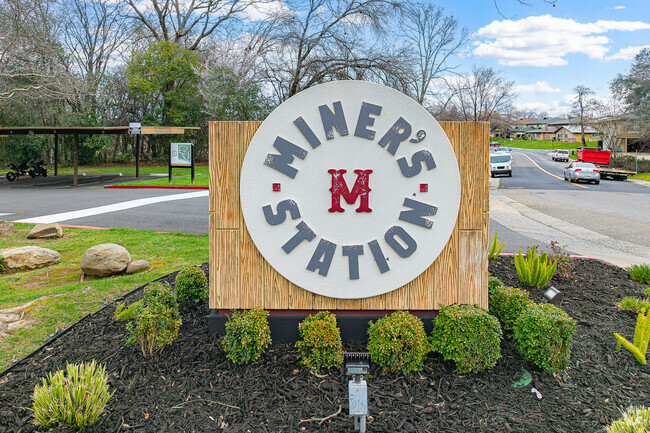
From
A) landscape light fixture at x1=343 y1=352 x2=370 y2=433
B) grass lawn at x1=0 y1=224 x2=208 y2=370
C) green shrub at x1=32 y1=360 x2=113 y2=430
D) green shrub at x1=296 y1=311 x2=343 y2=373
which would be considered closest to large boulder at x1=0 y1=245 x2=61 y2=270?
grass lawn at x1=0 y1=224 x2=208 y2=370

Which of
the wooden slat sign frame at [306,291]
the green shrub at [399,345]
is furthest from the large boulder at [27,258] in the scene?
the green shrub at [399,345]

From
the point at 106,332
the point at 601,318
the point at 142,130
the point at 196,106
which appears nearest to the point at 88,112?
the point at 196,106

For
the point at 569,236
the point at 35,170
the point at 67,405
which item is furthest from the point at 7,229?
the point at 35,170

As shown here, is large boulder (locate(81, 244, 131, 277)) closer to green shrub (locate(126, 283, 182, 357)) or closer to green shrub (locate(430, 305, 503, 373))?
green shrub (locate(126, 283, 182, 357))

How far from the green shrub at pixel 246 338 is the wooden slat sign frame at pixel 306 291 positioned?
0.35 m

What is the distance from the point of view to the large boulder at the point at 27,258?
24.4 ft

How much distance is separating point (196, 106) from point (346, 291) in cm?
3460

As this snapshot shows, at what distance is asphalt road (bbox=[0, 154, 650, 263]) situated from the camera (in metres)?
10.3

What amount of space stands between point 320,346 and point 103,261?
14.5 feet

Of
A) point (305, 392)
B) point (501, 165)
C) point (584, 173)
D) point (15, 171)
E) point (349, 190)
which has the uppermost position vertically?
point (501, 165)

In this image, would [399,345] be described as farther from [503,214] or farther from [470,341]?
[503,214]

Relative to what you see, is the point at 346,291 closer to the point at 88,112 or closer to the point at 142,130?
the point at 142,130

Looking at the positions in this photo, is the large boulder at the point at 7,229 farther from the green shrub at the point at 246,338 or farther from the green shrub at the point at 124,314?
the green shrub at the point at 246,338

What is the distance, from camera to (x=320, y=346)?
385 cm
